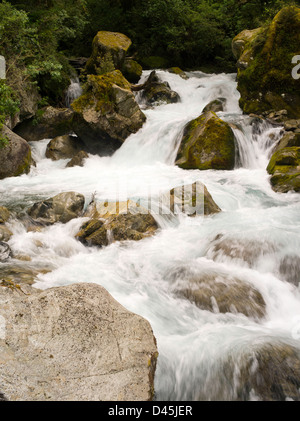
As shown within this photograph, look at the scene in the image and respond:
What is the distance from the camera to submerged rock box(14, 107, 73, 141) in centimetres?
1405

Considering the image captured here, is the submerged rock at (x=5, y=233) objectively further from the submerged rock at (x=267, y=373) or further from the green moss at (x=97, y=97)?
the green moss at (x=97, y=97)

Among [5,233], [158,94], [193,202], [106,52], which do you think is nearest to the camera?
[5,233]

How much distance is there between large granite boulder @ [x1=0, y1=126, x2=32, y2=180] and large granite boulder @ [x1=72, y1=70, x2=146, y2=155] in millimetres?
2559

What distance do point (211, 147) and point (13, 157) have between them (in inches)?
262

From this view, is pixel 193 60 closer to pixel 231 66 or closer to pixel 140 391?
pixel 231 66

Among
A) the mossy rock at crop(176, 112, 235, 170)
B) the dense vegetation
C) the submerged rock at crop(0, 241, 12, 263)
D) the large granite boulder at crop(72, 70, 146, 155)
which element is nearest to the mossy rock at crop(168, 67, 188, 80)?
the dense vegetation

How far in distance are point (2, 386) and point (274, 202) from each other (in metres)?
7.51

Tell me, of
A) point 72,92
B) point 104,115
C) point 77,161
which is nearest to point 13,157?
point 77,161

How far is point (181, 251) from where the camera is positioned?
6.18 meters

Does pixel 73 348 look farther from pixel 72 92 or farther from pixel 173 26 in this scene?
pixel 173 26

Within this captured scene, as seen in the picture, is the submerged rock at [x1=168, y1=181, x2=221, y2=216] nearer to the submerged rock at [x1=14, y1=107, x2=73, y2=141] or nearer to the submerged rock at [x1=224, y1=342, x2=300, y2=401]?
the submerged rock at [x1=224, y1=342, x2=300, y2=401]

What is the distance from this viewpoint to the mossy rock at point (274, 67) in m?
12.1

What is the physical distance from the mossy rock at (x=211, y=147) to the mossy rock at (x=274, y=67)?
330 centimetres

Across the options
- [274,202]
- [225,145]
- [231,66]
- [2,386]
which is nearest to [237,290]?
[2,386]
